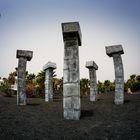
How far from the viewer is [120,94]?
39.5 feet

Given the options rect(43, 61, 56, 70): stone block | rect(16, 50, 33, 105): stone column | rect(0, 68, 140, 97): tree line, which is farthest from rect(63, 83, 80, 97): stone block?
rect(0, 68, 140, 97): tree line

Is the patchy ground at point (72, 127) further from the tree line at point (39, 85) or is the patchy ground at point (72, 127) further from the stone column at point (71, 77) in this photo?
the tree line at point (39, 85)

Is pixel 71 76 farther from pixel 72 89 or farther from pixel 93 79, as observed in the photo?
pixel 93 79

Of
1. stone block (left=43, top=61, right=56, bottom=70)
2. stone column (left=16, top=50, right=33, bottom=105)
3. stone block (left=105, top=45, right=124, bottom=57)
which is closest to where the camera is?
stone block (left=105, top=45, right=124, bottom=57)

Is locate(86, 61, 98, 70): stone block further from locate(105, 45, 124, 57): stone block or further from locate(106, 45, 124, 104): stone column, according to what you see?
locate(105, 45, 124, 57): stone block

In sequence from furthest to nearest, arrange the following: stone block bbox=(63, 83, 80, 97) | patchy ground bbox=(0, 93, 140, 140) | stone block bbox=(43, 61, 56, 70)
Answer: stone block bbox=(43, 61, 56, 70) < stone block bbox=(63, 83, 80, 97) < patchy ground bbox=(0, 93, 140, 140)

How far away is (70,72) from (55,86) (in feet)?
71.0

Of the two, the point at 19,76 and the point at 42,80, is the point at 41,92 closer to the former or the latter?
the point at 42,80

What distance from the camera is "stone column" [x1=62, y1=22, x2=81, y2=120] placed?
330 inches

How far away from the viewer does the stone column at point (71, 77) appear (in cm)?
838

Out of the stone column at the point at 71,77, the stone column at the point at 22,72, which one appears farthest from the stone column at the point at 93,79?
the stone column at the point at 71,77

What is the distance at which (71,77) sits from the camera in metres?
8.45

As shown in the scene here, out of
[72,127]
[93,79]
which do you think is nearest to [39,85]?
[93,79]

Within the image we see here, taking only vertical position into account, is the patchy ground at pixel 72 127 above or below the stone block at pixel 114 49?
below
